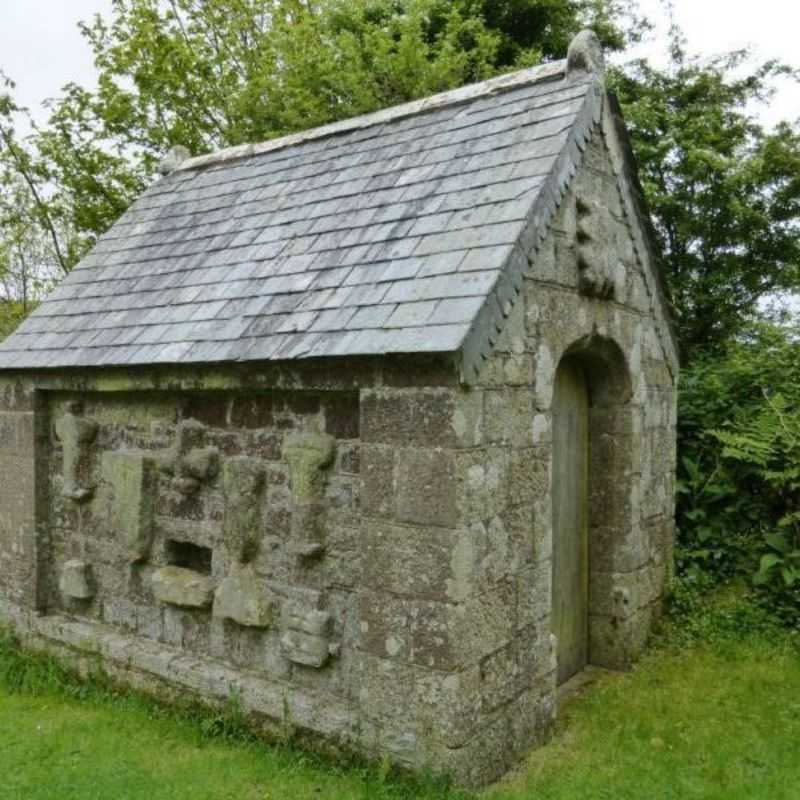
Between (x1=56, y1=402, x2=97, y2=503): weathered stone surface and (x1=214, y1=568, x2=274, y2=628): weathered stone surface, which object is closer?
(x1=214, y1=568, x2=274, y2=628): weathered stone surface

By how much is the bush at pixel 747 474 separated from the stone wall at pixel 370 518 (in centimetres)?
62

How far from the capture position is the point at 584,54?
474cm

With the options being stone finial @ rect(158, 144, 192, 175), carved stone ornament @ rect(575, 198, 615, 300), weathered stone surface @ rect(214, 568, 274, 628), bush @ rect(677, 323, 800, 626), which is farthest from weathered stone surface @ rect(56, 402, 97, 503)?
bush @ rect(677, 323, 800, 626)

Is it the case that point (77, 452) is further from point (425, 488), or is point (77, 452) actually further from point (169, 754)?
point (425, 488)

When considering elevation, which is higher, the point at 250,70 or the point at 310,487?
the point at 250,70

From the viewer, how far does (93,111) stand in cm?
1382

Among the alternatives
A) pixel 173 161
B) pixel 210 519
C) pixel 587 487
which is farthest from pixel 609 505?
pixel 173 161

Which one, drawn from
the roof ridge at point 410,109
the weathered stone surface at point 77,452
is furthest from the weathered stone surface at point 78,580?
the roof ridge at point 410,109

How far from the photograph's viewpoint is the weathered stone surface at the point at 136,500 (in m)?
5.18

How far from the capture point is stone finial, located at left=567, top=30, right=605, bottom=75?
4719mm

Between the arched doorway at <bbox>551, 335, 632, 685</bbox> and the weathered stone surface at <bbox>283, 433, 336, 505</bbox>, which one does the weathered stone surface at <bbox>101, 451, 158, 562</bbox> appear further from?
the arched doorway at <bbox>551, 335, 632, 685</bbox>

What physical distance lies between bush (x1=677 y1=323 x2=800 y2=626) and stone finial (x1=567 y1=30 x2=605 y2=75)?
10.5 ft

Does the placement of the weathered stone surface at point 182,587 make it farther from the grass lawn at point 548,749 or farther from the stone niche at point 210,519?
the grass lawn at point 548,749

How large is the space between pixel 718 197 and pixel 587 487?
704 centimetres
